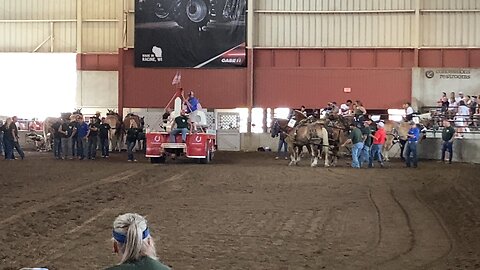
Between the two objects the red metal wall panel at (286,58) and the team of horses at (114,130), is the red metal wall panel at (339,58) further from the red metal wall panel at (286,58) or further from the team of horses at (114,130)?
the team of horses at (114,130)

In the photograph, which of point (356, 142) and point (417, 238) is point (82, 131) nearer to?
point (356, 142)

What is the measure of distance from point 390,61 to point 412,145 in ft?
34.2

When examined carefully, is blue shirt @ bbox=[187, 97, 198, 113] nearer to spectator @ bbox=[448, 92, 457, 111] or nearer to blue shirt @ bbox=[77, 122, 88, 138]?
blue shirt @ bbox=[77, 122, 88, 138]

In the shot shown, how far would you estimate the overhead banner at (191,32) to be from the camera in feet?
112

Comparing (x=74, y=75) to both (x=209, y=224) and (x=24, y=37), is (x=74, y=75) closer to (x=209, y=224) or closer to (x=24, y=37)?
(x=24, y=37)

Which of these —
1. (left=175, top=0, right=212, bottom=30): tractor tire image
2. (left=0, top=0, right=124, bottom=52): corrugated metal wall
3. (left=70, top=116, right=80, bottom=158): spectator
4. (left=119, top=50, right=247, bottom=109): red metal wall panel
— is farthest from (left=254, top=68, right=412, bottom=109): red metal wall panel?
(left=70, top=116, right=80, bottom=158): spectator

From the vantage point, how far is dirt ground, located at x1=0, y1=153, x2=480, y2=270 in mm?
9250

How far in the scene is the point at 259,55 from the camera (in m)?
35.1

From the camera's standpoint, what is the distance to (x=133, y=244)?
373 cm

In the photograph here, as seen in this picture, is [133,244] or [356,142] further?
[356,142]

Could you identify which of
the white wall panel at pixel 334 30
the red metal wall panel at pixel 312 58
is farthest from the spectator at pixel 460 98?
the red metal wall panel at pixel 312 58

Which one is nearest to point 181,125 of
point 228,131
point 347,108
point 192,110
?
point 192,110

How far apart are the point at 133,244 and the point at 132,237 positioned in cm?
4

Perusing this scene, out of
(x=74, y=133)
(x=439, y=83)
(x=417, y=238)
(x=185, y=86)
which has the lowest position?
(x=417, y=238)
